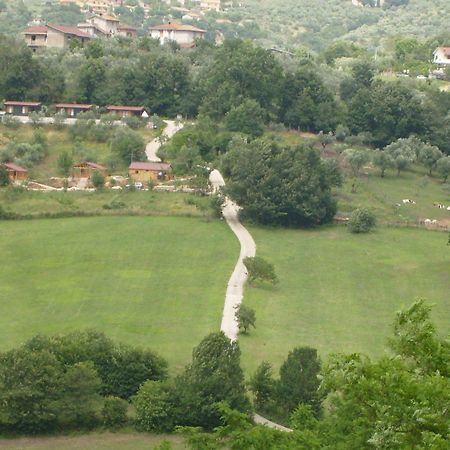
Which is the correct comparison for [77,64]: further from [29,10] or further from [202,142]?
[29,10]

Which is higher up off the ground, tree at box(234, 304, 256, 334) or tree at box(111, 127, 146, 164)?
tree at box(111, 127, 146, 164)

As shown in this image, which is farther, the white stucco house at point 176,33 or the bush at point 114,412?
the white stucco house at point 176,33

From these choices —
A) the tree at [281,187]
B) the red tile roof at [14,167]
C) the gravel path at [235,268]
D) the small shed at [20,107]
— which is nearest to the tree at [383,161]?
the tree at [281,187]

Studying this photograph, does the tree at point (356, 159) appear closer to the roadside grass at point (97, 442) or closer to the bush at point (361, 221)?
the bush at point (361, 221)

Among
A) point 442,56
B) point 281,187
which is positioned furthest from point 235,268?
point 442,56

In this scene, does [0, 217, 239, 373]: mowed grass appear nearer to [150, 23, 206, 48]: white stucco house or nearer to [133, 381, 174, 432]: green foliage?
[133, 381, 174, 432]: green foliage

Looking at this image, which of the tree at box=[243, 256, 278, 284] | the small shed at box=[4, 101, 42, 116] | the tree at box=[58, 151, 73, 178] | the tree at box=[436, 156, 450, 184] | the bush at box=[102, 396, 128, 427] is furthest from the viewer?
the small shed at box=[4, 101, 42, 116]

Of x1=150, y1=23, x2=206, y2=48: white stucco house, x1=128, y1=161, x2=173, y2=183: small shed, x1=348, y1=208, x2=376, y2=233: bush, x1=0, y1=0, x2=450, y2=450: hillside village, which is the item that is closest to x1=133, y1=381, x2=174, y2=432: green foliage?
x1=0, y1=0, x2=450, y2=450: hillside village
